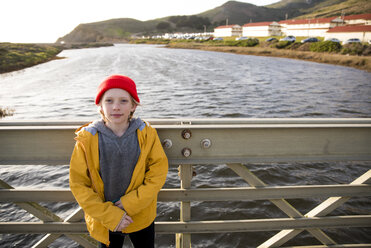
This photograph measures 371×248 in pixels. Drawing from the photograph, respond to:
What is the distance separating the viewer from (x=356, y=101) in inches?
554

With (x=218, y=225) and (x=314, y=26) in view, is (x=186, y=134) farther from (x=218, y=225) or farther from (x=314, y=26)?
(x=314, y=26)

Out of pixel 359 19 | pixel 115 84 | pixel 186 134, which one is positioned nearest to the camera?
pixel 115 84

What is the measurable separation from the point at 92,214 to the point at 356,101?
1661 centimetres

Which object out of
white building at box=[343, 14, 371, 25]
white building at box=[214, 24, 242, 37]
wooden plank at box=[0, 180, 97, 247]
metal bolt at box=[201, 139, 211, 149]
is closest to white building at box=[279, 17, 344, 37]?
white building at box=[343, 14, 371, 25]

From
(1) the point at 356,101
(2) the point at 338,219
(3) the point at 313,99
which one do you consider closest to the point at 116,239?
(2) the point at 338,219

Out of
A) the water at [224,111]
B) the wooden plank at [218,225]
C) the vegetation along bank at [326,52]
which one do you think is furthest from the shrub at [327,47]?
the wooden plank at [218,225]

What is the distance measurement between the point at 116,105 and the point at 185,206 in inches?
42.7

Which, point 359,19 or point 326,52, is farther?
point 359,19

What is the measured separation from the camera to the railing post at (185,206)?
1.97 m

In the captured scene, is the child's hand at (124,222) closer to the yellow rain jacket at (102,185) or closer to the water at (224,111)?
the yellow rain jacket at (102,185)

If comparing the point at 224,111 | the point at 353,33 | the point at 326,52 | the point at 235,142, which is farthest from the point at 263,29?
the point at 235,142

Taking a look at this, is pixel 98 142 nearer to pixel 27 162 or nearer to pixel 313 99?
pixel 27 162

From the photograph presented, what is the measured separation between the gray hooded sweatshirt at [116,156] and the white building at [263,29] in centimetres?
10577

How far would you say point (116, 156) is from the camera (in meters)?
1.69
